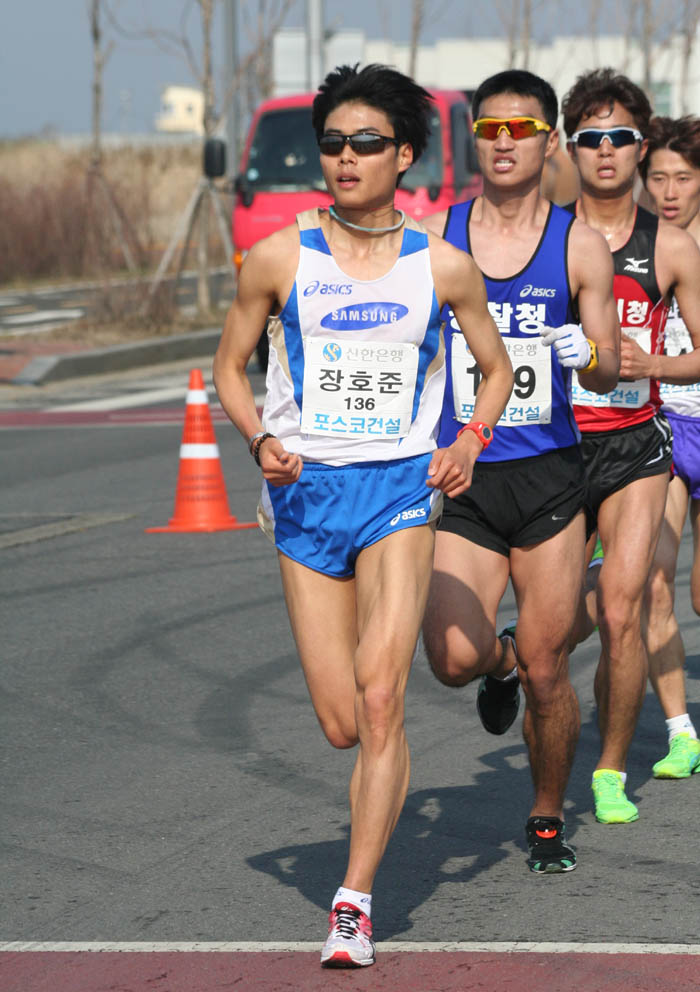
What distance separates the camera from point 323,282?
14.8ft

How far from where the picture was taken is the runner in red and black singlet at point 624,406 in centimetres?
550

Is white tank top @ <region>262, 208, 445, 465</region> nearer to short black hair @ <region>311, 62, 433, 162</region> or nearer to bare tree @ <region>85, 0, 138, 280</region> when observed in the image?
short black hair @ <region>311, 62, 433, 162</region>

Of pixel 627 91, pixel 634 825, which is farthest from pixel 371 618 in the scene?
pixel 627 91

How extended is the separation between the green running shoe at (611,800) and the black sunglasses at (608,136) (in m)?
1.97

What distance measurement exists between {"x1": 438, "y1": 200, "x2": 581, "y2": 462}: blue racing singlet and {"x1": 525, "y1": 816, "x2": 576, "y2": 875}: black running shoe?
40.1 inches

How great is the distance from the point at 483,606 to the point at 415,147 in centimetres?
130

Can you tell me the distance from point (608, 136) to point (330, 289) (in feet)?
5.58

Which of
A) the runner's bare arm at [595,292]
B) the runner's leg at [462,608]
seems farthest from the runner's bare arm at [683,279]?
the runner's leg at [462,608]

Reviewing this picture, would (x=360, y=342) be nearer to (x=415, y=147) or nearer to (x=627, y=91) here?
(x=415, y=147)

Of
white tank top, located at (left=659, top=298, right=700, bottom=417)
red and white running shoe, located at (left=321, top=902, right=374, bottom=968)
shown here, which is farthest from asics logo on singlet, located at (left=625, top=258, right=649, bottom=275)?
red and white running shoe, located at (left=321, top=902, right=374, bottom=968)

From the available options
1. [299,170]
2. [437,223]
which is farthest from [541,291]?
[299,170]

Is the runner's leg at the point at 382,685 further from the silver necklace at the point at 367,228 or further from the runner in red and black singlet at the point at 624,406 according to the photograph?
the runner in red and black singlet at the point at 624,406

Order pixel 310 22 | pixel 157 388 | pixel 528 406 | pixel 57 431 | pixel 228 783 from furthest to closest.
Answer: pixel 310 22 → pixel 157 388 → pixel 57 431 → pixel 228 783 → pixel 528 406

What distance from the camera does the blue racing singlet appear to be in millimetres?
5086
